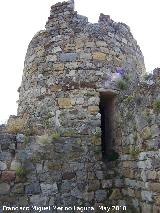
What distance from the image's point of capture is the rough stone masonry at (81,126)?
18.2 feet

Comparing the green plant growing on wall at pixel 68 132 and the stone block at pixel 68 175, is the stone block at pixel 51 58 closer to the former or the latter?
the green plant growing on wall at pixel 68 132

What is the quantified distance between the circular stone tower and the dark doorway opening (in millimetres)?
281

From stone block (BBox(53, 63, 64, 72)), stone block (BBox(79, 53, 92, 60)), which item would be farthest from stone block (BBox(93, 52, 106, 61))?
stone block (BBox(53, 63, 64, 72))

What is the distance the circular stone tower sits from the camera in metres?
6.39

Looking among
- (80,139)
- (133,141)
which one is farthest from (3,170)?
(133,141)

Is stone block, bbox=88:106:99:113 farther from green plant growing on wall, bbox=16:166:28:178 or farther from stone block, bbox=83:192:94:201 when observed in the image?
green plant growing on wall, bbox=16:166:28:178

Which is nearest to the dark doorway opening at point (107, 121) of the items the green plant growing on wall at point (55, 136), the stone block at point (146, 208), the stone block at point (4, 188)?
the green plant growing on wall at point (55, 136)

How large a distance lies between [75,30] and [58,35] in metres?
0.38

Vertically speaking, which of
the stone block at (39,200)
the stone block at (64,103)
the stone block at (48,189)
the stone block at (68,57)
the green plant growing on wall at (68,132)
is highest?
the stone block at (68,57)

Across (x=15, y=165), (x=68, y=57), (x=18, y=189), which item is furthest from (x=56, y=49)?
(x=18, y=189)

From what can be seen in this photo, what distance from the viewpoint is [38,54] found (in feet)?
23.5

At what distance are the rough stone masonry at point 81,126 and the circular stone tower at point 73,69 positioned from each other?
0.02m

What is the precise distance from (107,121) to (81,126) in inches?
38.4

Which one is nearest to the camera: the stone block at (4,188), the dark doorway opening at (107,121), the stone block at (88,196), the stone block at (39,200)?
the stone block at (4,188)
